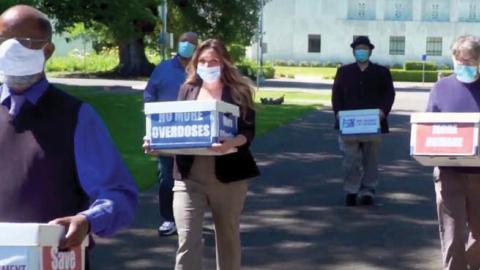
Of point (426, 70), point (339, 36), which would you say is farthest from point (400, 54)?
point (426, 70)

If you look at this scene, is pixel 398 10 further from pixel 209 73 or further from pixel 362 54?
pixel 209 73

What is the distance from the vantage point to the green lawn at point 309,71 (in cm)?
7119

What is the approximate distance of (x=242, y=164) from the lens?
6.67 m

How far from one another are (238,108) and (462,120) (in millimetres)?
1521

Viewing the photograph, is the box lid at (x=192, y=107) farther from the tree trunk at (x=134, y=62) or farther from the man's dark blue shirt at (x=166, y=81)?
the tree trunk at (x=134, y=62)

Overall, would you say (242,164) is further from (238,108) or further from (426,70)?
(426,70)

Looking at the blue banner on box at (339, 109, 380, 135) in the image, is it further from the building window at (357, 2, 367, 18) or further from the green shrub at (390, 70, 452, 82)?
the building window at (357, 2, 367, 18)

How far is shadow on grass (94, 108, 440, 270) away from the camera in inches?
337

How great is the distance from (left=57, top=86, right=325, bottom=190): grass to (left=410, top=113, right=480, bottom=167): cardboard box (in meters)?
1.92

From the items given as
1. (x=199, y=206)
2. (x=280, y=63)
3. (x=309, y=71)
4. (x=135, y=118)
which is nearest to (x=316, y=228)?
(x=199, y=206)

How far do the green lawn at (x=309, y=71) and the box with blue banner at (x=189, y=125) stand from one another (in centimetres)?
6219

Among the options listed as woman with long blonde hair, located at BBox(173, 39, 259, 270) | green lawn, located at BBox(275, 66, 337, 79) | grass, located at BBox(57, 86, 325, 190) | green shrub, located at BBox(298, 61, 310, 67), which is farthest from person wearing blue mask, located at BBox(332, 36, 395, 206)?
green shrub, located at BBox(298, 61, 310, 67)

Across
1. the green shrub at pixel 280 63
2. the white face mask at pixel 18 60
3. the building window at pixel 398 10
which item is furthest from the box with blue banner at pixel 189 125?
the building window at pixel 398 10

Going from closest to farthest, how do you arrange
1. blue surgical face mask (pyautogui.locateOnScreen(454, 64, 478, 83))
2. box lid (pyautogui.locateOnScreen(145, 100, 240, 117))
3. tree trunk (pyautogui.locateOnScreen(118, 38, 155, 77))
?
box lid (pyautogui.locateOnScreen(145, 100, 240, 117))
blue surgical face mask (pyautogui.locateOnScreen(454, 64, 478, 83))
tree trunk (pyautogui.locateOnScreen(118, 38, 155, 77))
